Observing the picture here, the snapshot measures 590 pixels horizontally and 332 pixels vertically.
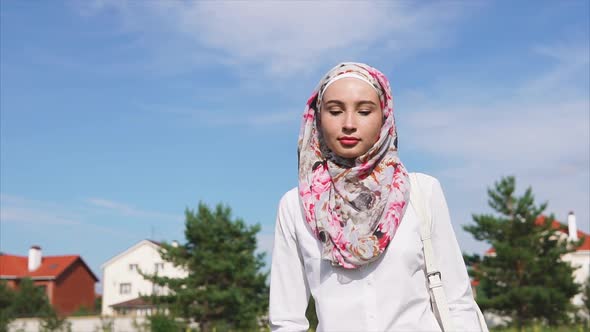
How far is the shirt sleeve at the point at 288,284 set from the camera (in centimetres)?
227

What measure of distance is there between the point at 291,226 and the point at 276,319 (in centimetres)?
33

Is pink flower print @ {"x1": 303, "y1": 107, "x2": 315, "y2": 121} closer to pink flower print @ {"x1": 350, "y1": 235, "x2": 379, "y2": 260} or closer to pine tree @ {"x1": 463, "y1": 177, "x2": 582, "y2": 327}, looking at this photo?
pink flower print @ {"x1": 350, "y1": 235, "x2": 379, "y2": 260}

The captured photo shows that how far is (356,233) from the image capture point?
7.05 feet

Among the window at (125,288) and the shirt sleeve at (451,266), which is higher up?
the window at (125,288)

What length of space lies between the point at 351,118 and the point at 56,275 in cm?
5716

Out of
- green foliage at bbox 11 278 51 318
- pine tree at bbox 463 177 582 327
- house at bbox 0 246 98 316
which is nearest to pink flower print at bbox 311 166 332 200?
pine tree at bbox 463 177 582 327

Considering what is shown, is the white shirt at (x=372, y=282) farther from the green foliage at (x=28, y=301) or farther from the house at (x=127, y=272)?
the house at (x=127, y=272)

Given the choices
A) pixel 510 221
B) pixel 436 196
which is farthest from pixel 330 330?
pixel 510 221

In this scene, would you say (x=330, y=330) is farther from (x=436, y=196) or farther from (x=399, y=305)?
(x=436, y=196)

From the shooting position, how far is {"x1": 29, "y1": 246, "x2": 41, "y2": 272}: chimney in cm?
5678

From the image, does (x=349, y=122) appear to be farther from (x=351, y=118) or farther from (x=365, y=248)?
(x=365, y=248)

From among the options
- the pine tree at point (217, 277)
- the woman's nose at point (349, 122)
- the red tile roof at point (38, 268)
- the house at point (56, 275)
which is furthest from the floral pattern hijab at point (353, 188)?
the red tile roof at point (38, 268)

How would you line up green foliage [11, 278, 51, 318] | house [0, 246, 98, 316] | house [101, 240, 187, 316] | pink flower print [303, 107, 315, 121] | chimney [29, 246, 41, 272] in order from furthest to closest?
house [101, 240, 187, 316]
chimney [29, 246, 41, 272]
house [0, 246, 98, 316]
green foliage [11, 278, 51, 318]
pink flower print [303, 107, 315, 121]

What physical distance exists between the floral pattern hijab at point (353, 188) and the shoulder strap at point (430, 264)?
61 mm
